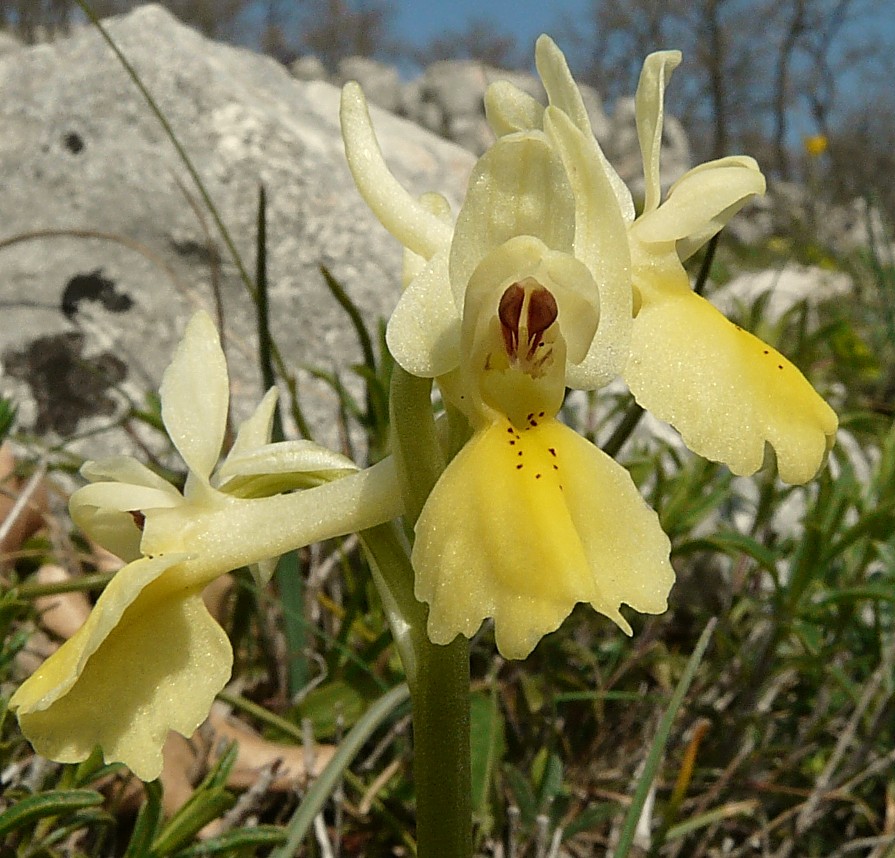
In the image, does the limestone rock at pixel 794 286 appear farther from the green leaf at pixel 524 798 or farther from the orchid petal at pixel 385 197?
the orchid petal at pixel 385 197

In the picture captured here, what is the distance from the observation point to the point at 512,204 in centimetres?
82

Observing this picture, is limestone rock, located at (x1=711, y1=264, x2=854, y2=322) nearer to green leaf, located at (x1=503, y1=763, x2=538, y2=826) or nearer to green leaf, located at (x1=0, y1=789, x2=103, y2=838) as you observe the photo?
green leaf, located at (x1=503, y1=763, x2=538, y2=826)

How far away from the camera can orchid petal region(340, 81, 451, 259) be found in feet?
2.90

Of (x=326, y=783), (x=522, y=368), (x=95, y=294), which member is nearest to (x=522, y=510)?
(x=522, y=368)

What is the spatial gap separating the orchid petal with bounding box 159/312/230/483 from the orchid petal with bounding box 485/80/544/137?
33 centimetres

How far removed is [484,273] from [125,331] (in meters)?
1.78

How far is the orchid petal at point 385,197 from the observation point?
884mm

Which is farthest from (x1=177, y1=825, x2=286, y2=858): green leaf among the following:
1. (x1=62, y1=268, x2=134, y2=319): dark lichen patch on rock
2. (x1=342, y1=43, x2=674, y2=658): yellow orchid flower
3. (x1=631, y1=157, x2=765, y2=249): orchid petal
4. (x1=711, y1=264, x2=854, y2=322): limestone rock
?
(x1=711, y1=264, x2=854, y2=322): limestone rock

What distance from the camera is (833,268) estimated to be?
6.46m

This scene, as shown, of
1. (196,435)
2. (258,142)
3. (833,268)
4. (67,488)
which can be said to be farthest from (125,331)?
(833,268)

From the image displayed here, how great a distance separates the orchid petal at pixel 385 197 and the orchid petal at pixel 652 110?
25 cm

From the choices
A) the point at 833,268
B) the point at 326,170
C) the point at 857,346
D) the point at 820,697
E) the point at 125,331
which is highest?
the point at 326,170

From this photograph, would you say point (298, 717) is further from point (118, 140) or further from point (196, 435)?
point (118, 140)

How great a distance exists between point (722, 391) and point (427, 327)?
0.26 metres
